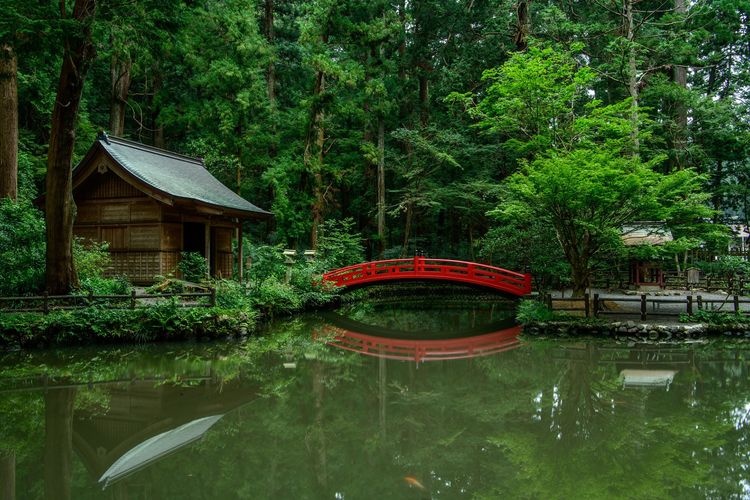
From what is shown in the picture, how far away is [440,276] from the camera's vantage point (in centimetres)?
1822

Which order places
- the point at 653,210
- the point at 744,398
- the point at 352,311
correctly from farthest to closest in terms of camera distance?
the point at 352,311 < the point at 653,210 < the point at 744,398

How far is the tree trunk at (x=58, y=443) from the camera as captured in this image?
191 inches

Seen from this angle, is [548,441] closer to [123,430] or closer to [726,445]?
[726,445]

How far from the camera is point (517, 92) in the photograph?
1656 cm

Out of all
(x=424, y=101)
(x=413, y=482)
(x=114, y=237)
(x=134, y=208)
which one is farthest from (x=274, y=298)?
(x=424, y=101)

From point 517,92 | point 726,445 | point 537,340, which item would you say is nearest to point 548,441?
point 726,445

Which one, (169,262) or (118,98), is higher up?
(118,98)

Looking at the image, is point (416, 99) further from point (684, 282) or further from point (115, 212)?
point (115, 212)

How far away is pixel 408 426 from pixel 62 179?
10.6 m

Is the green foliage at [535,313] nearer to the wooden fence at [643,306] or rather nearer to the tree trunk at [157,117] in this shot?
the wooden fence at [643,306]

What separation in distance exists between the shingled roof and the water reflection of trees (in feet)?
20.5

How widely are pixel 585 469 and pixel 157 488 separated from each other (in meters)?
4.28

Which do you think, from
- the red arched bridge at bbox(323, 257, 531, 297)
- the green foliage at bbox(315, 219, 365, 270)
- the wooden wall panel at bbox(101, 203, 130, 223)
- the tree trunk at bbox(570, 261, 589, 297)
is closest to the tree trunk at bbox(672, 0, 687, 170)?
the red arched bridge at bbox(323, 257, 531, 297)

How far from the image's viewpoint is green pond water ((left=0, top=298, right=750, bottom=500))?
5.03m
